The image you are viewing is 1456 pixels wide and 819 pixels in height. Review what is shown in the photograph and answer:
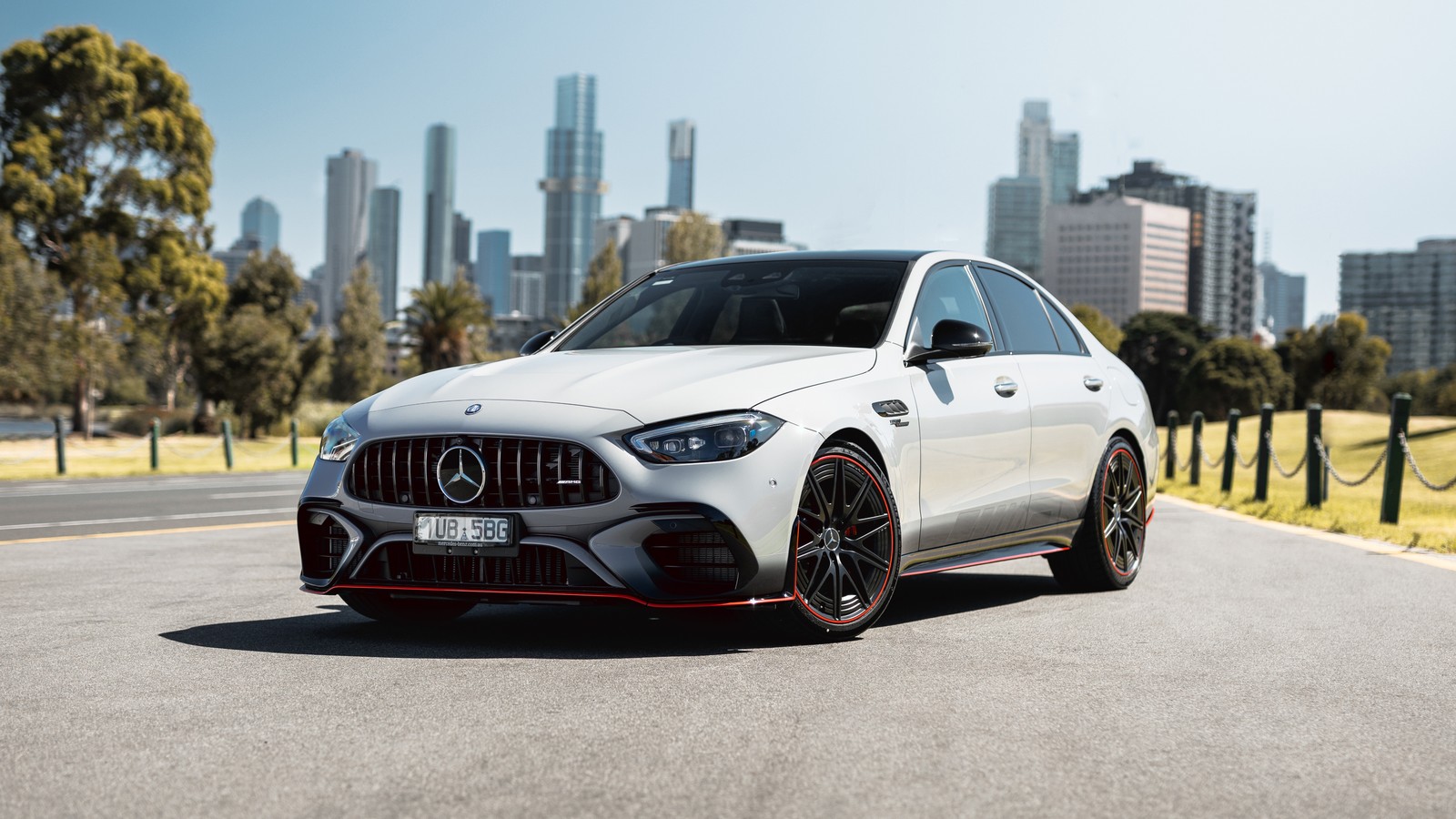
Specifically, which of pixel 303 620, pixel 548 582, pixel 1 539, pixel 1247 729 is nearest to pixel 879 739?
pixel 1247 729

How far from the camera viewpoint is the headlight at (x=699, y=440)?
534 cm

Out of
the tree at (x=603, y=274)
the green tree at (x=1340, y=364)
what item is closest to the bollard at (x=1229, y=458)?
the tree at (x=603, y=274)

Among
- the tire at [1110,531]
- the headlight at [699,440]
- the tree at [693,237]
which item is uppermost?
the tree at [693,237]

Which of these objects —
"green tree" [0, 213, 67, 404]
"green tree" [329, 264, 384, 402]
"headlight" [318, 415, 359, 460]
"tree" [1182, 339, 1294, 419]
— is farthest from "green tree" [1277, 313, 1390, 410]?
"headlight" [318, 415, 359, 460]

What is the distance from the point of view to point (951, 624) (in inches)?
257

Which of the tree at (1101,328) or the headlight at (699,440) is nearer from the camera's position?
the headlight at (699,440)

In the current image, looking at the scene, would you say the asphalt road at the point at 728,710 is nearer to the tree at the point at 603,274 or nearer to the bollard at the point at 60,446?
the bollard at the point at 60,446

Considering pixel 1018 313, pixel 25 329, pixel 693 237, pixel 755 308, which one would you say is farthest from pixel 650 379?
pixel 693 237

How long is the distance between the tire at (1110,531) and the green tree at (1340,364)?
10978 centimetres

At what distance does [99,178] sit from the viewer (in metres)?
49.7

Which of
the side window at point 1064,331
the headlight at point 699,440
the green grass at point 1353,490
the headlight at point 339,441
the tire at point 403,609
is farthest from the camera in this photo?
the green grass at point 1353,490

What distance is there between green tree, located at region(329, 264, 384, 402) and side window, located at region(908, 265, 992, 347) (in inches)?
4112

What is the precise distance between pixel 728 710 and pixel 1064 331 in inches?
166

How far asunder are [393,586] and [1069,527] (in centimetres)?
356
